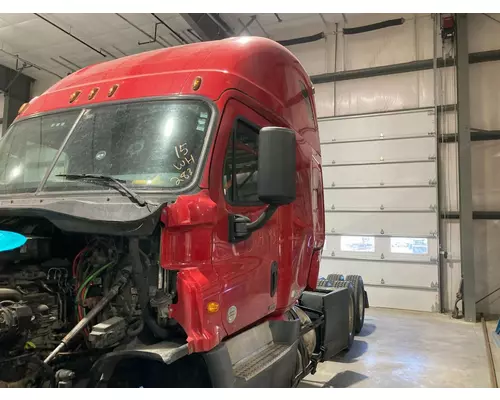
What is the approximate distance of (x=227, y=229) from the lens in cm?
253

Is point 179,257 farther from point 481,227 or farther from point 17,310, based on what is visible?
point 481,227

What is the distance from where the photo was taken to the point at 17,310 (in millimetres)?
1919

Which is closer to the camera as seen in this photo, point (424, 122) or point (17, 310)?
point (17, 310)

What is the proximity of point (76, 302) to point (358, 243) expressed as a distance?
757 centimetres

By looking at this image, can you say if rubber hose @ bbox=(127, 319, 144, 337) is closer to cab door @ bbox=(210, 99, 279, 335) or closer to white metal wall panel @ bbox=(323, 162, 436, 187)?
cab door @ bbox=(210, 99, 279, 335)

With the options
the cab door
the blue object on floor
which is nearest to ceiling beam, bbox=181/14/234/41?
the cab door

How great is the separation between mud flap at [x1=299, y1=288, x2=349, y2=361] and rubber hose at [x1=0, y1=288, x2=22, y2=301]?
10.2 feet

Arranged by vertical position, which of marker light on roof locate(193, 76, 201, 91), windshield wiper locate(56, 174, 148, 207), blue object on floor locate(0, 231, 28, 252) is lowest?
blue object on floor locate(0, 231, 28, 252)

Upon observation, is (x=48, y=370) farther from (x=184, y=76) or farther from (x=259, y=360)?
(x=184, y=76)

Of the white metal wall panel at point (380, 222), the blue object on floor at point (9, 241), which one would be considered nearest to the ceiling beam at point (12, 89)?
the white metal wall panel at point (380, 222)

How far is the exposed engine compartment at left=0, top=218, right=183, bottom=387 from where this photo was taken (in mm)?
2002

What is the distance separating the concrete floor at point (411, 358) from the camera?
4742 mm
